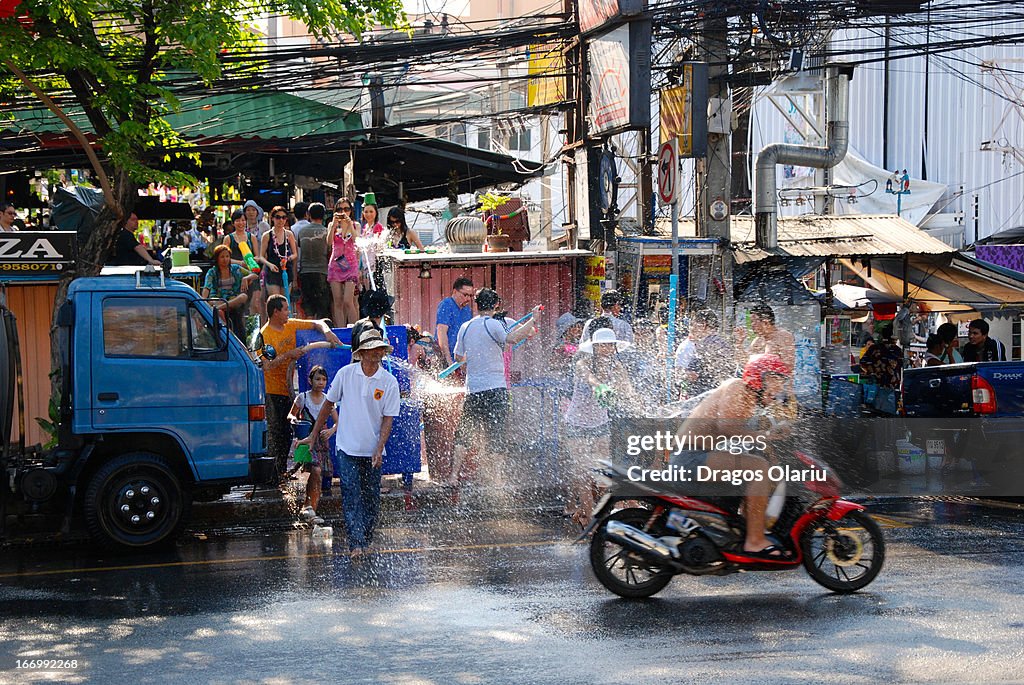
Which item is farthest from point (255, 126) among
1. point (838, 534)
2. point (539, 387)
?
point (838, 534)

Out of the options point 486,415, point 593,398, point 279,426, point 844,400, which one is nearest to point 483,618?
point 593,398

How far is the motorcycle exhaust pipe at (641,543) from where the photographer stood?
7.41 m

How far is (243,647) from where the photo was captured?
6441 millimetres

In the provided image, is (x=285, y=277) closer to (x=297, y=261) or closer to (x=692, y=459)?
(x=297, y=261)

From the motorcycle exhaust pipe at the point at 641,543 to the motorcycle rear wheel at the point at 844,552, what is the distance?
95cm

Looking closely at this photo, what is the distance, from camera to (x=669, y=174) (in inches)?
548

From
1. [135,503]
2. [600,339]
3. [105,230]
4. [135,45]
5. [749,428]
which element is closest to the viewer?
[749,428]

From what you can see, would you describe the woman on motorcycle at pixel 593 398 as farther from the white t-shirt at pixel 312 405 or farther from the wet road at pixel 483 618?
the white t-shirt at pixel 312 405

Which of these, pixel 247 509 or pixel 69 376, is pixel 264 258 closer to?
Answer: pixel 247 509

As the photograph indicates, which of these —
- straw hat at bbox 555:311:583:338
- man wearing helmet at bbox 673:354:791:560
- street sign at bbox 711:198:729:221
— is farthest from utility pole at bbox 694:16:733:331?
man wearing helmet at bbox 673:354:791:560

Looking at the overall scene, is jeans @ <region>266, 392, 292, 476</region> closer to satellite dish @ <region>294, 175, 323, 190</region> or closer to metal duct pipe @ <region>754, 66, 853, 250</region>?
satellite dish @ <region>294, 175, 323, 190</region>

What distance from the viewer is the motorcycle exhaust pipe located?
7.41 m

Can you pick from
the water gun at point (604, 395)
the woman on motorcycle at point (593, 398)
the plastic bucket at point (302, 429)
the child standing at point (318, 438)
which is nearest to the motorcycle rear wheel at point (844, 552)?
the woman on motorcycle at point (593, 398)

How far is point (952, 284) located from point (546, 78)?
8.36 metres
